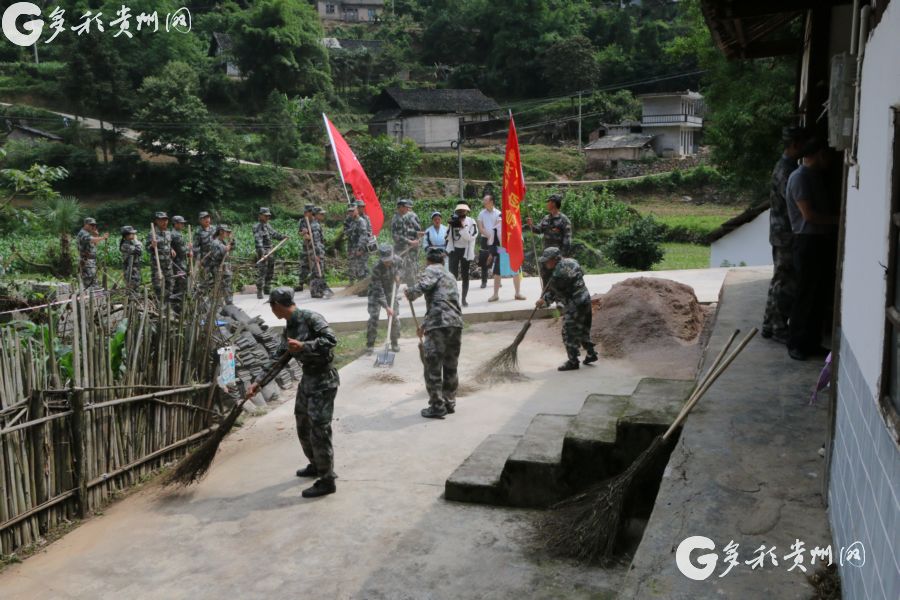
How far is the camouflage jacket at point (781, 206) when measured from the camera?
254 inches

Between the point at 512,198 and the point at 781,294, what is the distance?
6.08m

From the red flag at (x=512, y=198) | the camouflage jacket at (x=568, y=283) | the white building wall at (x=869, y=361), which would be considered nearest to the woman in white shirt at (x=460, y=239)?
the red flag at (x=512, y=198)

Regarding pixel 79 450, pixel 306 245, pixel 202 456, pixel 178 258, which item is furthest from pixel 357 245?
pixel 79 450

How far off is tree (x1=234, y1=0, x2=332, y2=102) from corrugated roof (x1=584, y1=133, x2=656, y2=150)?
65.3 feet

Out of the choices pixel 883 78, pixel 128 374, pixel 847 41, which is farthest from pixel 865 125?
pixel 128 374

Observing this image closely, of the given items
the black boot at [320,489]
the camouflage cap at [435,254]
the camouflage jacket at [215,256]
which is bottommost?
the black boot at [320,489]

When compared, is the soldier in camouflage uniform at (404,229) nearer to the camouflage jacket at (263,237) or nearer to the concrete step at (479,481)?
the camouflage jacket at (263,237)

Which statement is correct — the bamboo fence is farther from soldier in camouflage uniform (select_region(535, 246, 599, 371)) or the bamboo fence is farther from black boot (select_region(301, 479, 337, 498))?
soldier in camouflage uniform (select_region(535, 246, 599, 371))

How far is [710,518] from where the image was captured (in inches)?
147

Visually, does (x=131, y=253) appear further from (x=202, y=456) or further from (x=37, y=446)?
(x=37, y=446)

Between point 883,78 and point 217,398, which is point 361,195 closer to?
point 217,398

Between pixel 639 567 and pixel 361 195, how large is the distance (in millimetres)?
10843

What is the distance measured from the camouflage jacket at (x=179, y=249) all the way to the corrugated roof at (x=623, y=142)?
38.9 meters

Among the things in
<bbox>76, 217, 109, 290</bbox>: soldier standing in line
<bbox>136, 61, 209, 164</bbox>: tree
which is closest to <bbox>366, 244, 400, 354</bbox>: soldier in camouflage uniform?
<bbox>76, 217, 109, 290</bbox>: soldier standing in line
